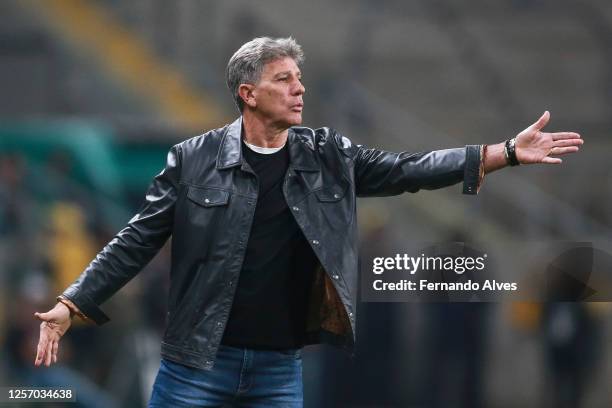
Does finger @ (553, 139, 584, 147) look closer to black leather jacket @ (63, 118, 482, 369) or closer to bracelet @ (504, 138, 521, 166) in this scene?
bracelet @ (504, 138, 521, 166)

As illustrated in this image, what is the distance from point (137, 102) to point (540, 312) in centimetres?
549

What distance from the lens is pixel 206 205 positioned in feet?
12.9

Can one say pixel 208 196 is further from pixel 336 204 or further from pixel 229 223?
pixel 336 204

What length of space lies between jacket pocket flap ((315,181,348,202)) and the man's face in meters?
0.23

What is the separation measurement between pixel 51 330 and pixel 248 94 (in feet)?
3.15

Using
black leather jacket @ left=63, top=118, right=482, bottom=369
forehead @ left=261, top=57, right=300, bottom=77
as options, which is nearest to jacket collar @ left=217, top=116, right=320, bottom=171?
black leather jacket @ left=63, top=118, right=482, bottom=369

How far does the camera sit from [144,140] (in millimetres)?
11320

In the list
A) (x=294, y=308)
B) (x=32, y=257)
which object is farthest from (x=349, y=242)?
(x=32, y=257)

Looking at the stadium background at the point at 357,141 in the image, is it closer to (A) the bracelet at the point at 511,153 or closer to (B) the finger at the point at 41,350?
(B) the finger at the point at 41,350

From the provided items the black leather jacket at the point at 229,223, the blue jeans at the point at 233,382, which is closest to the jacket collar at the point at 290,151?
the black leather jacket at the point at 229,223

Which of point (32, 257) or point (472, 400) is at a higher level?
point (32, 257)

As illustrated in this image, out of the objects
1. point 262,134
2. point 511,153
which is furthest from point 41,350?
point 511,153

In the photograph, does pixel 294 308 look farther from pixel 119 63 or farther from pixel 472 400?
pixel 119 63

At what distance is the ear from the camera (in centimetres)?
402
